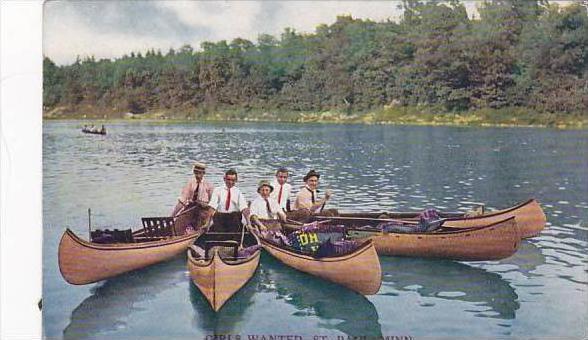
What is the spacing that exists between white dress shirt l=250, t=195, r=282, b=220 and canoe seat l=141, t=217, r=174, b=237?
2.34 feet

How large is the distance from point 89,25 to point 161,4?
0.57 meters

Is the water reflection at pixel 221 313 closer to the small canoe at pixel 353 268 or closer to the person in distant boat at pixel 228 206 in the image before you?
the small canoe at pixel 353 268

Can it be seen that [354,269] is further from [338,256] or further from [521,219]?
[521,219]

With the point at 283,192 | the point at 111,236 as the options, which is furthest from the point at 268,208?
the point at 111,236

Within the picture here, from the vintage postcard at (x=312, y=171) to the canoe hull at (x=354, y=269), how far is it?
0.02m

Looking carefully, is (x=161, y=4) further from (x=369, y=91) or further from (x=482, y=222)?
(x=482, y=222)

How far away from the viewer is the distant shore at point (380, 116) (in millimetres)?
5780

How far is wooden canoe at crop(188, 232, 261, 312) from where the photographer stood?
15.7ft

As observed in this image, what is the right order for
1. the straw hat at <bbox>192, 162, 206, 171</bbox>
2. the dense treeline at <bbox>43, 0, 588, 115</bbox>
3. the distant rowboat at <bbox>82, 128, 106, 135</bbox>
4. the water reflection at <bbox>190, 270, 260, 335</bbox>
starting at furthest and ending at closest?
the distant rowboat at <bbox>82, 128, 106, 135</bbox>
the straw hat at <bbox>192, 162, 206, 171</bbox>
the dense treeline at <bbox>43, 0, 588, 115</bbox>
the water reflection at <bbox>190, 270, 260, 335</bbox>

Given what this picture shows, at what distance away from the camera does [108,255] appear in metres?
5.25

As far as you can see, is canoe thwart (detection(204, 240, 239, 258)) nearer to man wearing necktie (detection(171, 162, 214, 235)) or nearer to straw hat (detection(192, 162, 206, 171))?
man wearing necktie (detection(171, 162, 214, 235))

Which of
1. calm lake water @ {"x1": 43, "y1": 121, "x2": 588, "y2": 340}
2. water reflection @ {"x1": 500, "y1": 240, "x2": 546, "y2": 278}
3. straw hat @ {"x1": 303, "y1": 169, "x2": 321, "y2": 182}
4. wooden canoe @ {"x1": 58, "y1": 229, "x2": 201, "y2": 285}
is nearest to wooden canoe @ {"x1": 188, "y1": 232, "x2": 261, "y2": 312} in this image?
calm lake water @ {"x1": 43, "y1": 121, "x2": 588, "y2": 340}

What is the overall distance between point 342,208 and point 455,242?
3.40ft

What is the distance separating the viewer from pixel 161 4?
505cm
